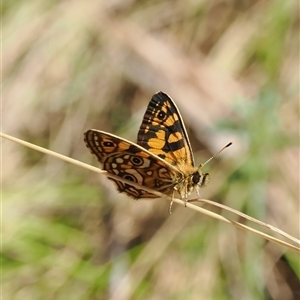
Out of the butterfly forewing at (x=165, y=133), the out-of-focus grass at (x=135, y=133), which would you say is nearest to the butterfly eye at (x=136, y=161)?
the butterfly forewing at (x=165, y=133)

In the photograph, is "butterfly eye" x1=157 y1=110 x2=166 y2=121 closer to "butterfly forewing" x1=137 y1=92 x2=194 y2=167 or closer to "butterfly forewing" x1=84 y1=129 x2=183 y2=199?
"butterfly forewing" x1=137 y1=92 x2=194 y2=167

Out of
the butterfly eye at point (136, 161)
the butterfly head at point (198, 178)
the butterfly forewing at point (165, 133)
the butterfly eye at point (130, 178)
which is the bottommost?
the butterfly eye at point (130, 178)

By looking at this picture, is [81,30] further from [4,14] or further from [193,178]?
[193,178]

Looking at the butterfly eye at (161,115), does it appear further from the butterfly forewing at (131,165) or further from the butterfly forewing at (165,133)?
the butterfly forewing at (131,165)

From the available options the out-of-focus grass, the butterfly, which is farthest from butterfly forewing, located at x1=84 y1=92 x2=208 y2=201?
the out-of-focus grass

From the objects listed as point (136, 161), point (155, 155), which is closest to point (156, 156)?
point (155, 155)

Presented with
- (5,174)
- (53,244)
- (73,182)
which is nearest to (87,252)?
(53,244)

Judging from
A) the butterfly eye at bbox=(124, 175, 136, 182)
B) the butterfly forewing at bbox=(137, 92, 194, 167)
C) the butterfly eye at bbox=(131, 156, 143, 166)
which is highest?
the butterfly forewing at bbox=(137, 92, 194, 167)
